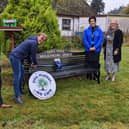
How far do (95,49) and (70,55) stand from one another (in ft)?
2.20

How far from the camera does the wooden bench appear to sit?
9.43 m

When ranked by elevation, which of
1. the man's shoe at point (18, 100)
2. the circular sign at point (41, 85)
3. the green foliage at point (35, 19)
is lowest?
the man's shoe at point (18, 100)

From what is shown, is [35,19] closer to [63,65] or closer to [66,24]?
[63,65]

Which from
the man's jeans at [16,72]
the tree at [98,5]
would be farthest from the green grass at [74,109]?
the tree at [98,5]

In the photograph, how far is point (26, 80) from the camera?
9.23 meters

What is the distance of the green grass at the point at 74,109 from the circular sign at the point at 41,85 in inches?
5.8

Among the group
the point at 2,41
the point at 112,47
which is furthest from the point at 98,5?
the point at 112,47

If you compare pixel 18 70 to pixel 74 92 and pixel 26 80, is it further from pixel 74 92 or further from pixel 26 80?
pixel 74 92

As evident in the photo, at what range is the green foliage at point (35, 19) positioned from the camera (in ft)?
34.8

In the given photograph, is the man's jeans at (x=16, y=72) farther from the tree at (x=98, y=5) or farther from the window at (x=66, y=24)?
the tree at (x=98, y=5)

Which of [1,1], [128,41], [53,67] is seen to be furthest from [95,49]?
[128,41]

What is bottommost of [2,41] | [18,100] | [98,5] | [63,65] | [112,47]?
[18,100]

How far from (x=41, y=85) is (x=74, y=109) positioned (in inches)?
40.8

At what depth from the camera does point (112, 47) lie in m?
10.6
